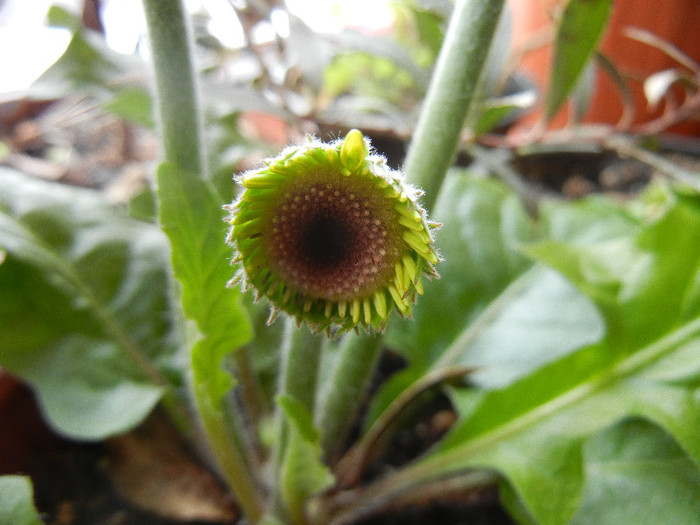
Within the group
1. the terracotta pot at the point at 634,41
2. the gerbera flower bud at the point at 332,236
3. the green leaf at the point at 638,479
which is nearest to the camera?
the gerbera flower bud at the point at 332,236

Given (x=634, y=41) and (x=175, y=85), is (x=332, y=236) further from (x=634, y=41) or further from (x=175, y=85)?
(x=634, y=41)

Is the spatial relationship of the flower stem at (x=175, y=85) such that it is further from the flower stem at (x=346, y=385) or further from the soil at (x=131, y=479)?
the soil at (x=131, y=479)

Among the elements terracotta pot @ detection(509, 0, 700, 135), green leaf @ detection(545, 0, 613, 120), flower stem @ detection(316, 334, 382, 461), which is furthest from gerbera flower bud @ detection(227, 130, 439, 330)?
terracotta pot @ detection(509, 0, 700, 135)

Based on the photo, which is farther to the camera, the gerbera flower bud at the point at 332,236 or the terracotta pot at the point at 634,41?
the terracotta pot at the point at 634,41

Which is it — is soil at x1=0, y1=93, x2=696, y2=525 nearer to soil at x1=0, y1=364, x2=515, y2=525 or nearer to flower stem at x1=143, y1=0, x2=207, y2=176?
soil at x1=0, y1=364, x2=515, y2=525

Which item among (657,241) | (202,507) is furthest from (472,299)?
(202,507)

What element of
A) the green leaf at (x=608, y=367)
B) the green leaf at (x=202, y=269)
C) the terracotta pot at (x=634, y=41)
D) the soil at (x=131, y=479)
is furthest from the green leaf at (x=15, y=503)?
the terracotta pot at (x=634, y=41)

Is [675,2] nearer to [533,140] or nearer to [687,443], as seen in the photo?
[533,140]
